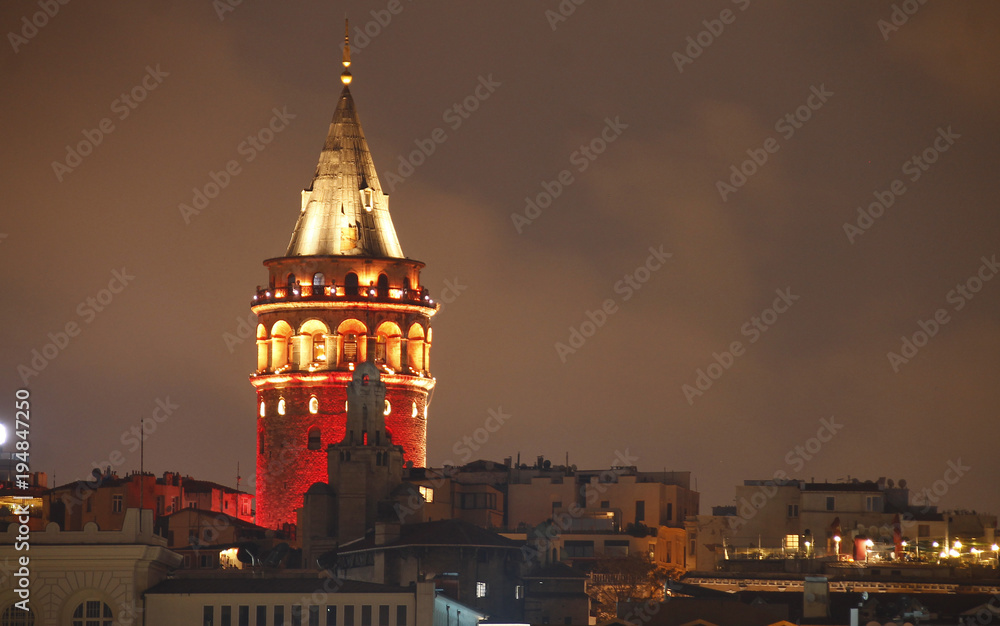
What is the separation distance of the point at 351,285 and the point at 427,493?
385 inches

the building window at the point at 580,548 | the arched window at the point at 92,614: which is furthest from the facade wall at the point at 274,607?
the building window at the point at 580,548

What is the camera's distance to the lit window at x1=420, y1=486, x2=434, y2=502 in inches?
4926

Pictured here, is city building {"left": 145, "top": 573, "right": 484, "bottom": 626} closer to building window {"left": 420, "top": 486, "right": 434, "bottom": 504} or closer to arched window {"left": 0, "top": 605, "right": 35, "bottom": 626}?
arched window {"left": 0, "top": 605, "right": 35, "bottom": 626}

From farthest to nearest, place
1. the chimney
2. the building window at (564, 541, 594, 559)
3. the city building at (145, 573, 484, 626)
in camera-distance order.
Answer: the building window at (564, 541, 594, 559)
the chimney
the city building at (145, 573, 484, 626)

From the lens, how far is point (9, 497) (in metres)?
122

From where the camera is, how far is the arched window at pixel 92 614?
9006 centimetres

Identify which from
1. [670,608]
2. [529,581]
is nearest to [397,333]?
[529,581]

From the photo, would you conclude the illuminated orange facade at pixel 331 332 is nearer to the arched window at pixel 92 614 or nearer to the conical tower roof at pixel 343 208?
the conical tower roof at pixel 343 208

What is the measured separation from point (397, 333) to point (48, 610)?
4120cm

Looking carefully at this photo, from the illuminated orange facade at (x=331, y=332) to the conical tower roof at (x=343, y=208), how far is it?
1.7 inches

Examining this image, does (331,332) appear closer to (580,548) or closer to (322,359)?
(322,359)

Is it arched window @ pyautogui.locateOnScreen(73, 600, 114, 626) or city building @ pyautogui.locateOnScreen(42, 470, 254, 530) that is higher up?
city building @ pyautogui.locateOnScreen(42, 470, 254, 530)

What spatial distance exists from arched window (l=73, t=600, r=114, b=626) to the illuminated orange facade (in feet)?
120

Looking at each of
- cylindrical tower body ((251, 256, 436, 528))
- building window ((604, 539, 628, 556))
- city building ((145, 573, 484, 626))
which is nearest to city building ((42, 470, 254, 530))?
cylindrical tower body ((251, 256, 436, 528))
